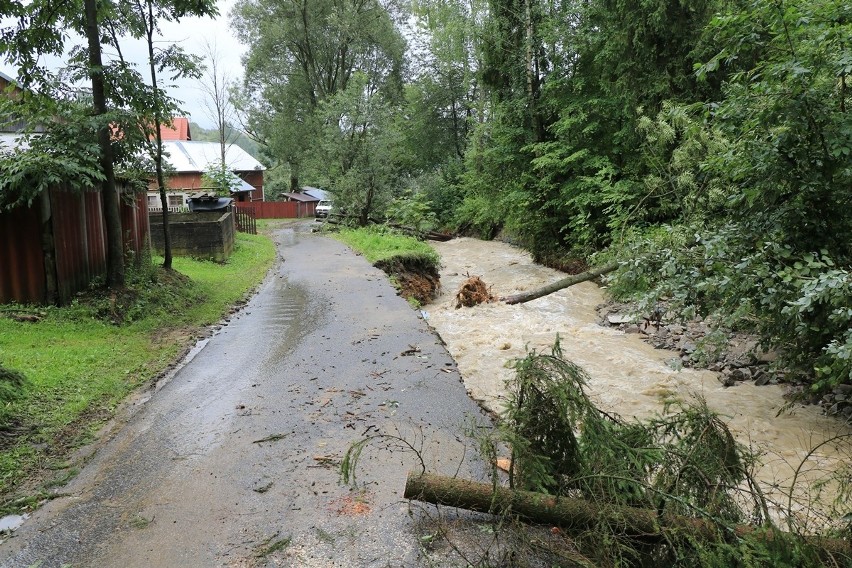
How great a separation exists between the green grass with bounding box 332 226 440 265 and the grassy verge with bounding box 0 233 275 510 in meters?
5.07

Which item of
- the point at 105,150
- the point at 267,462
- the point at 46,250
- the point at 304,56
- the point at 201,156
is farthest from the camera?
the point at 201,156

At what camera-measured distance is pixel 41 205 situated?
9.71m

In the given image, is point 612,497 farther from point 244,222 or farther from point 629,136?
point 244,222

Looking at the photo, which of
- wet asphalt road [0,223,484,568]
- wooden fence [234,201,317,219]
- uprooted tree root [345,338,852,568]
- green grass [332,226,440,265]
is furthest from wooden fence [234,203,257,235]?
uprooted tree root [345,338,852,568]

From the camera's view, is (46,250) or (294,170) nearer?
(46,250)

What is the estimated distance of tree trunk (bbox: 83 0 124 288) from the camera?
33.6ft

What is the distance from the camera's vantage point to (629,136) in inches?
656

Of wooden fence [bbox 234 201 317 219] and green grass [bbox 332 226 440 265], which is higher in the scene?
wooden fence [bbox 234 201 317 219]

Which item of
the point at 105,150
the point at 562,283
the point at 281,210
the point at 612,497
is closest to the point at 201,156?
the point at 281,210

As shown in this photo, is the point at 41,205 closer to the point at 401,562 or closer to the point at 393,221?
the point at 401,562

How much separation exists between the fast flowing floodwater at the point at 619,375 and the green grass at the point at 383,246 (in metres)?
2.01

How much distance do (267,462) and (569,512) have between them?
2.75 metres

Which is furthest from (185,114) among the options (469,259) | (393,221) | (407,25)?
(407,25)

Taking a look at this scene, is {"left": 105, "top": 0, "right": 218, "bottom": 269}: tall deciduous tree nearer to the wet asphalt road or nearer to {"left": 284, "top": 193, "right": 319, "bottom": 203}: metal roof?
the wet asphalt road
